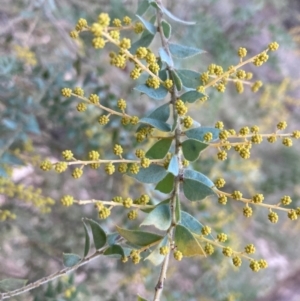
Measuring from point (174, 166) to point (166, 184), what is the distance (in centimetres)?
5

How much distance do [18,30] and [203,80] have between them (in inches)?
43.6

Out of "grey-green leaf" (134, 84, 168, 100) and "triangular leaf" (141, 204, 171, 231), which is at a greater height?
"grey-green leaf" (134, 84, 168, 100)

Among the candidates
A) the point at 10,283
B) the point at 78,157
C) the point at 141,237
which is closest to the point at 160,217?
the point at 141,237

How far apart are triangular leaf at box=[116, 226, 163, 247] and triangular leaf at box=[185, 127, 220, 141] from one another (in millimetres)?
145

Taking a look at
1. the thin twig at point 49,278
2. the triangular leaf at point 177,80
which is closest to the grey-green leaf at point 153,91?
the triangular leaf at point 177,80

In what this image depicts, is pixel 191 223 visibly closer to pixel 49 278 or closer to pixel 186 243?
pixel 186 243

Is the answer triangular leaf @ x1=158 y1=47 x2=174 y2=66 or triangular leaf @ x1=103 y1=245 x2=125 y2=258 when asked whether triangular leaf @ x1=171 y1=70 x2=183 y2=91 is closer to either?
triangular leaf @ x1=158 y1=47 x2=174 y2=66

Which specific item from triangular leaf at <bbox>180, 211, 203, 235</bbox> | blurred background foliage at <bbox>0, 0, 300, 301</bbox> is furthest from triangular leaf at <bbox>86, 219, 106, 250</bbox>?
blurred background foliage at <bbox>0, 0, 300, 301</bbox>

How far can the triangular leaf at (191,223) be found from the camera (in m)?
0.66

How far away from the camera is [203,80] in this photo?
0.69 meters

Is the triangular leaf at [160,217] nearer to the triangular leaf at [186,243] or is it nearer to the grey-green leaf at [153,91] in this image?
the triangular leaf at [186,243]

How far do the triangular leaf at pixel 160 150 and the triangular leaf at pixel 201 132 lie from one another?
31 millimetres

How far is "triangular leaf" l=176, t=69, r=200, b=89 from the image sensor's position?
713 mm

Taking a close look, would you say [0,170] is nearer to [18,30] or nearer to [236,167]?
[18,30]
